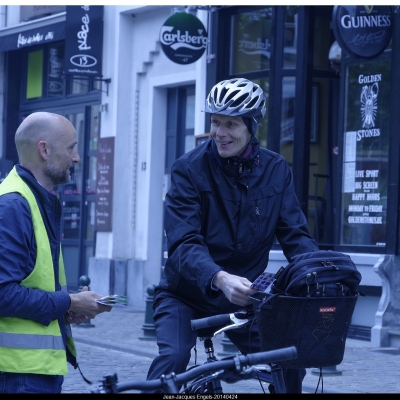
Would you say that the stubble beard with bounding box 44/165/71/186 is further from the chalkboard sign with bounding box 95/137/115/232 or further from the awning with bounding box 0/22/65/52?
the awning with bounding box 0/22/65/52

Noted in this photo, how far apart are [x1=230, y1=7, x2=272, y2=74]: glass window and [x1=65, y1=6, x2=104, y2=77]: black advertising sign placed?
3478mm

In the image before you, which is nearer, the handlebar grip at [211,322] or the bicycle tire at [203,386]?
the bicycle tire at [203,386]

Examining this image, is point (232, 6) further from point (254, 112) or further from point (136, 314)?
point (254, 112)

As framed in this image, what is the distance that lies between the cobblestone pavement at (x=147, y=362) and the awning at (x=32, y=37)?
22.0ft

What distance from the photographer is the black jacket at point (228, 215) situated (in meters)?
4.37

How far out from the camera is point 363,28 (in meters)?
12.3

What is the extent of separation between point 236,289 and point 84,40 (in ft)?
49.5

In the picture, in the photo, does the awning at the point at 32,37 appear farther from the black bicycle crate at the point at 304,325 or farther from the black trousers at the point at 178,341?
the black bicycle crate at the point at 304,325

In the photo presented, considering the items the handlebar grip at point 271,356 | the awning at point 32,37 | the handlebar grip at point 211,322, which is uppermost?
the awning at point 32,37

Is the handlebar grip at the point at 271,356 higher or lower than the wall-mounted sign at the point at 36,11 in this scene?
lower

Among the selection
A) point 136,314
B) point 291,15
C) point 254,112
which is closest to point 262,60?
point 291,15

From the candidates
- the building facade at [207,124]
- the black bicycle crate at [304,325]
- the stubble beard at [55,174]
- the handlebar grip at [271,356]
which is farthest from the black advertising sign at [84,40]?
the handlebar grip at [271,356]

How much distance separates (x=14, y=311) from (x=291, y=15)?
1121 centimetres

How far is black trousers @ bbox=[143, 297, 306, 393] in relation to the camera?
4164mm
